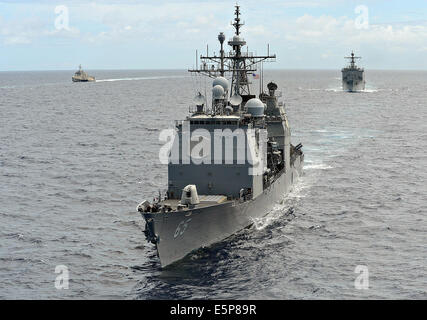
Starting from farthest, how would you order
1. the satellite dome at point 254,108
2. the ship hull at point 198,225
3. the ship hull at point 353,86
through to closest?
the ship hull at point 353,86 < the satellite dome at point 254,108 < the ship hull at point 198,225

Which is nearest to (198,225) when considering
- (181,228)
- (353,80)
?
(181,228)

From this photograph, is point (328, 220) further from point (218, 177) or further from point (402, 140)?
point (402, 140)

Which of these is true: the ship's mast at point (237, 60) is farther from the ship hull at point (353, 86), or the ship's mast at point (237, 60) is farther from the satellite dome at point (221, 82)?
the ship hull at point (353, 86)

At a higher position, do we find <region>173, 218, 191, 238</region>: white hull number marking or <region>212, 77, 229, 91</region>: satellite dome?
<region>212, 77, 229, 91</region>: satellite dome

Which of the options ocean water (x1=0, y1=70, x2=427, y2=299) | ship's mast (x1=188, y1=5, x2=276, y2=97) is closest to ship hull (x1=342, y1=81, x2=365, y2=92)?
ocean water (x1=0, y1=70, x2=427, y2=299)

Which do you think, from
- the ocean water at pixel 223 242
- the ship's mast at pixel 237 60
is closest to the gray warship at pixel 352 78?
the ocean water at pixel 223 242

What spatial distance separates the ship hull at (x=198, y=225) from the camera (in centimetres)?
2677

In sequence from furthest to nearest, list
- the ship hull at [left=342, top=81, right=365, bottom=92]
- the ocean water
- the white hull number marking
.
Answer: the ship hull at [left=342, top=81, right=365, bottom=92] < the white hull number marking < the ocean water

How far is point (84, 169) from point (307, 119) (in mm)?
48641

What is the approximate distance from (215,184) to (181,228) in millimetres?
5198

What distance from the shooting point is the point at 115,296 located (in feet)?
77.7

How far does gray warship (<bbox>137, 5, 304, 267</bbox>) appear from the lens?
2750cm

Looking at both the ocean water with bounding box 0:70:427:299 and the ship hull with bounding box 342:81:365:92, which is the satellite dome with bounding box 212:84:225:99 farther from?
the ship hull with bounding box 342:81:365:92
